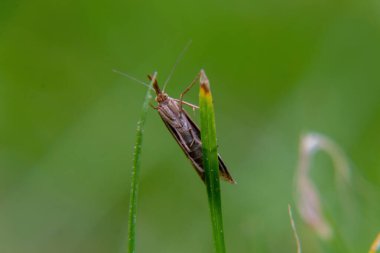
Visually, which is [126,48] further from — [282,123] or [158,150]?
[282,123]

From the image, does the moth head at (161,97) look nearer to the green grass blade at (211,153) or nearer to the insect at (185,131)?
→ the insect at (185,131)

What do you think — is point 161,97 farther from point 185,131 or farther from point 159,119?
point 159,119

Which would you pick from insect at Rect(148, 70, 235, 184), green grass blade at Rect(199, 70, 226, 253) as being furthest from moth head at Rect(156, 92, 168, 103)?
green grass blade at Rect(199, 70, 226, 253)

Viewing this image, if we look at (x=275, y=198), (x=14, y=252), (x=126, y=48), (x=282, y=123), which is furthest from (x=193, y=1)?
(x=14, y=252)

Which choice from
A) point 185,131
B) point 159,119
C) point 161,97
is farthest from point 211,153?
point 159,119

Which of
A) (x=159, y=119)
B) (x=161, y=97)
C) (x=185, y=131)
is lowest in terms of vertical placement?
(x=185, y=131)

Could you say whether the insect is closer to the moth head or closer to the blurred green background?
the moth head
